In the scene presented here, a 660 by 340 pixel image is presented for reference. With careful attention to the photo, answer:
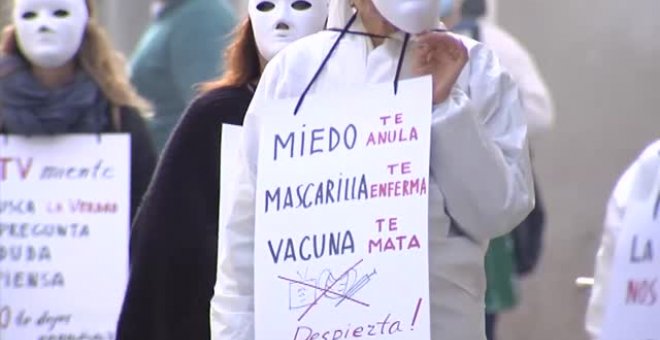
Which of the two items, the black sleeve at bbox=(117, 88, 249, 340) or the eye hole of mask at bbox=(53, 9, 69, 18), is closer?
the black sleeve at bbox=(117, 88, 249, 340)

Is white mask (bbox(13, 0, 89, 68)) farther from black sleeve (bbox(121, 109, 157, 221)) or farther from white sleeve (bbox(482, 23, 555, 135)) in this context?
white sleeve (bbox(482, 23, 555, 135))

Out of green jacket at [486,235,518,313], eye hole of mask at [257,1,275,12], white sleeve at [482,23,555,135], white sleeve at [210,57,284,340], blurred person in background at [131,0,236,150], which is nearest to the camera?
white sleeve at [210,57,284,340]

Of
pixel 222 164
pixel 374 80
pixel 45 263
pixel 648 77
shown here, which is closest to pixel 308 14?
pixel 222 164

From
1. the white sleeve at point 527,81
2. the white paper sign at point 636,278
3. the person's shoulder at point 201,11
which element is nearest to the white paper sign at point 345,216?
the white paper sign at point 636,278

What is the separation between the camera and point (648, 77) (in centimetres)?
1054

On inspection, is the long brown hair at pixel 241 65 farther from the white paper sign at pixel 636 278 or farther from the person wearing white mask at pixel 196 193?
the white paper sign at pixel 636 278

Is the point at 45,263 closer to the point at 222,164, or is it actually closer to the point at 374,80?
the point at 222,164

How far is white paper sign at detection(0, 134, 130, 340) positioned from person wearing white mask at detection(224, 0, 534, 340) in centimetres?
228

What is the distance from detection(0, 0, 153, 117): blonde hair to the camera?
23.6 feet

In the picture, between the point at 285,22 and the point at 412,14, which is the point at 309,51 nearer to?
the point at 412,14

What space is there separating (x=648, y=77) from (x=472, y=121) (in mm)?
6072

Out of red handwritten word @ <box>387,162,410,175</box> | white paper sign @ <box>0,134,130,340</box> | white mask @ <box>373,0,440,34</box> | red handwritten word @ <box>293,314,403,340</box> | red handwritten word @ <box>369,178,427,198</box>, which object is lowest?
white paper sign @ <box>0,134,130,340</box>

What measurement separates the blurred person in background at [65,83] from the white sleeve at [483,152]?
8.23ft

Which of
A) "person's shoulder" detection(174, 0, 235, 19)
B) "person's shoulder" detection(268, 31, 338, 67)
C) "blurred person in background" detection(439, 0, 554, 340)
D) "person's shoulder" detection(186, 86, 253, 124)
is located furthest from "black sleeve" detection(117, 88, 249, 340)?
"person's shoulder" detection(174, 0, 235, 19)
